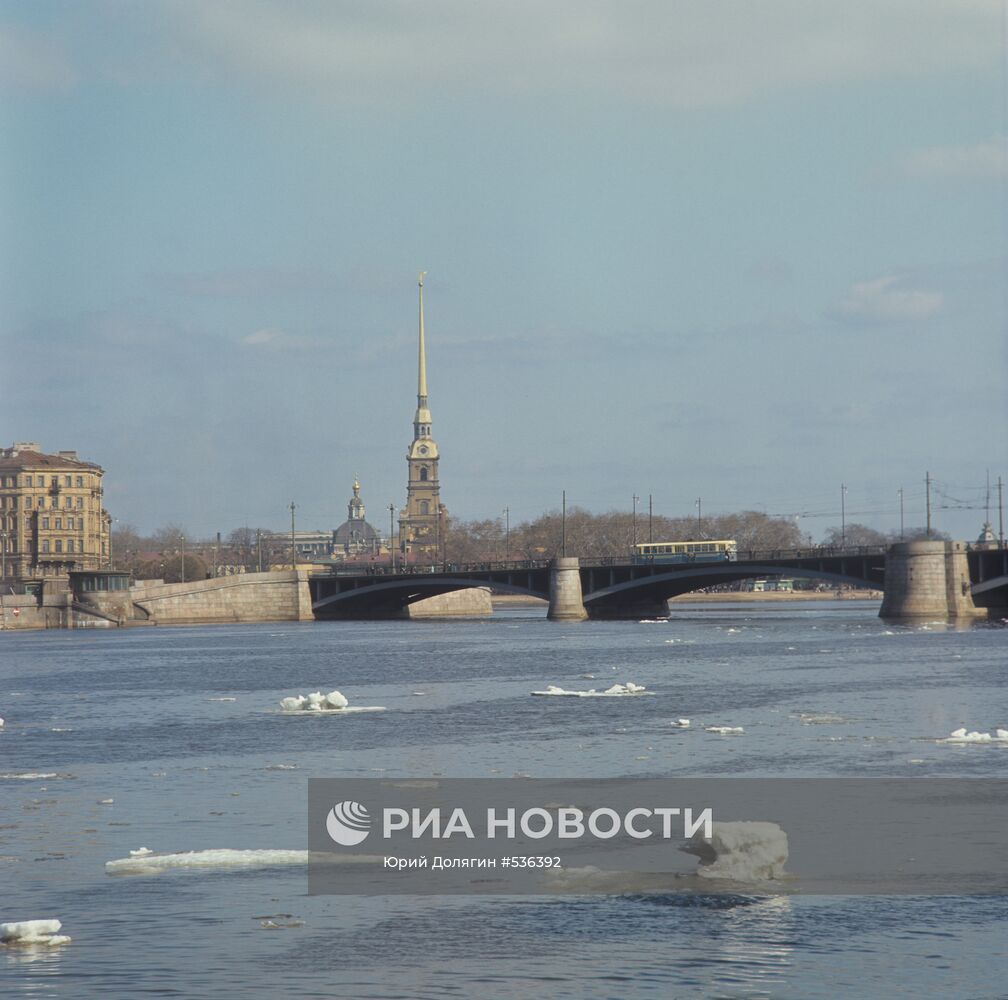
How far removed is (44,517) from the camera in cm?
15038

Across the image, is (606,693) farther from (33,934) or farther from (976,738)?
(33,934)

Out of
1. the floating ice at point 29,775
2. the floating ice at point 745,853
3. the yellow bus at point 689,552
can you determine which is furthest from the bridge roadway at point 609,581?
the floating ice at point 745,853

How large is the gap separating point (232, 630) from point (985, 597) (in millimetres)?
45157

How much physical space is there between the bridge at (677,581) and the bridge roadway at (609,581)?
7cm

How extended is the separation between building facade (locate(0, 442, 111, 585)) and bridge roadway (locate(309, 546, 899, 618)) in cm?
3896

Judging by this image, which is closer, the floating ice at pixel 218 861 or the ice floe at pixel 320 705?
the floating ice at pixel 218 861

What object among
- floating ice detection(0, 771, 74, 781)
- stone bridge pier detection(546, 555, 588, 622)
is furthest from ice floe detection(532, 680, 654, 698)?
stone bridge pier detection(546, 555, 588, 622)

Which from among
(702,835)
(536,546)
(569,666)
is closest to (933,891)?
(702,835)

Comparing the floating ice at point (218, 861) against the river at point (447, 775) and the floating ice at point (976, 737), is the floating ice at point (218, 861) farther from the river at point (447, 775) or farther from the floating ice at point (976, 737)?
the floating ice at point (976, 737)

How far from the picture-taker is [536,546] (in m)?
191

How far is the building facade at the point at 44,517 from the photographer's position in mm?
150000

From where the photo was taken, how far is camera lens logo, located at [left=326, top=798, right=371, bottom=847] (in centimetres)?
2008

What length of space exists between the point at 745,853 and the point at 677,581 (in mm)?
84653

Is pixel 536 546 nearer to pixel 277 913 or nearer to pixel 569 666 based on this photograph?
pixel 569 666
